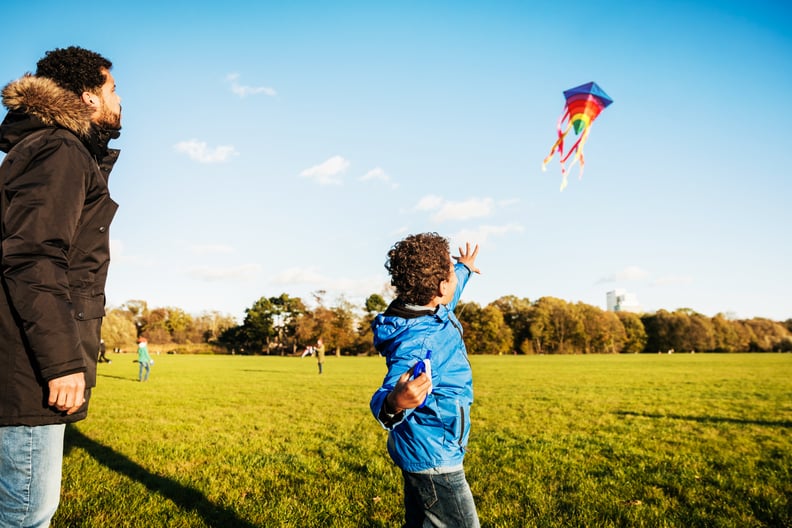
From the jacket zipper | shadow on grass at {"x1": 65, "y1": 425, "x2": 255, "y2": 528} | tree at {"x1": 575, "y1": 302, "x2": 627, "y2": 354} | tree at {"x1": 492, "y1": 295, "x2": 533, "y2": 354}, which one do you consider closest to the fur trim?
the jacket zipper

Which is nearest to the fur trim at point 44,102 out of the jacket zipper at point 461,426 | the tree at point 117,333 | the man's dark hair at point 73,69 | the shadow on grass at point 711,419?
the man's dark hair at point 73,69

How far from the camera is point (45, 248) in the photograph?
199cm

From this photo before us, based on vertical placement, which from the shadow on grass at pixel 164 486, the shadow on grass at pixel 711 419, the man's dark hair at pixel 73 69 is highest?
the man's dark hair at pixel 73 69

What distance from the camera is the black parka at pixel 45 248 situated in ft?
6.42

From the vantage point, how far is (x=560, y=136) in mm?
10852

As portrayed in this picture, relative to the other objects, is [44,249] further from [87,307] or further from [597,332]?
[597,332]

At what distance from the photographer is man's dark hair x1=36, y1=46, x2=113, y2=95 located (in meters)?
2.38

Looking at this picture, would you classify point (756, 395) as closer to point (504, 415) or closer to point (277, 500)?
point (504, 415)

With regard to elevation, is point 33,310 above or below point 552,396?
above

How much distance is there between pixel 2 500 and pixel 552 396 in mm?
15056

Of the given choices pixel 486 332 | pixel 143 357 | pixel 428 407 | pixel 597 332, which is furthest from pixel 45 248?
pixel 597 332

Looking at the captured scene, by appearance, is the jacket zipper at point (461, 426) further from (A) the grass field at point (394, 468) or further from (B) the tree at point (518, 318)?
(B) the tree at point (518, 318)

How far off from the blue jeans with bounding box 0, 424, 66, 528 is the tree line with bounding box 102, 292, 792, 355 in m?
80.8

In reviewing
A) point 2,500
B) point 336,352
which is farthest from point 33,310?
point 336,352
